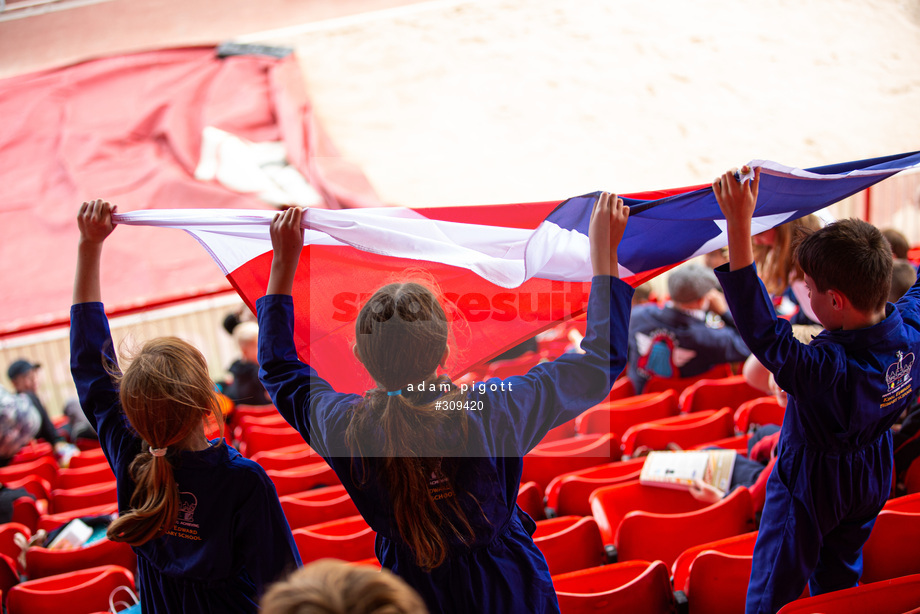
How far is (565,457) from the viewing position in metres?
2.91

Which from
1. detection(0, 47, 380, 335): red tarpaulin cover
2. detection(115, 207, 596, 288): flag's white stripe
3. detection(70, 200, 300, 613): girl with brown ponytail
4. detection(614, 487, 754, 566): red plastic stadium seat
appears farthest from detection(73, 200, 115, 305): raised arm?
detection(0, 47, 380, 335): red tarpaulin cover

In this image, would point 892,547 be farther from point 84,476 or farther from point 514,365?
point 84,476

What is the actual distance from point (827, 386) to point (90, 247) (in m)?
1.78

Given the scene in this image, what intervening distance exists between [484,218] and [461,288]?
23cm

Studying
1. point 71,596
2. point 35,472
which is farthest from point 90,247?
point 35,472

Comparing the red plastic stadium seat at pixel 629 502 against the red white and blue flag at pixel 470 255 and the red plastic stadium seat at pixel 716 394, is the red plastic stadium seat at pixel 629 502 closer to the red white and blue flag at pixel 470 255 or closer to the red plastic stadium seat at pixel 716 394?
the red white and blue flag at pixel 470 255

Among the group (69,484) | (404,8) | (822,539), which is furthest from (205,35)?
(822,539)

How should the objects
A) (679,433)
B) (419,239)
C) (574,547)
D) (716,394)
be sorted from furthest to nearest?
(716,394), (679,433), (574,547), (419,239)

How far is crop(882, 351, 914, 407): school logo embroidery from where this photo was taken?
4.87 feet

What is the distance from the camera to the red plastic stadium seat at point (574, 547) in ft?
6.42

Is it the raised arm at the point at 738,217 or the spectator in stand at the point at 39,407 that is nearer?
the raised arm at the point at 738,217

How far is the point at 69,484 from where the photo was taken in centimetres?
351

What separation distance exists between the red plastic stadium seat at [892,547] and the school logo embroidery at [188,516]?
175cm

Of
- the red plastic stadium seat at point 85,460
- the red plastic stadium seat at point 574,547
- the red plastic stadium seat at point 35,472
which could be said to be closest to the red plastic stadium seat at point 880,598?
the red plastic stadium seat at point 574,547
